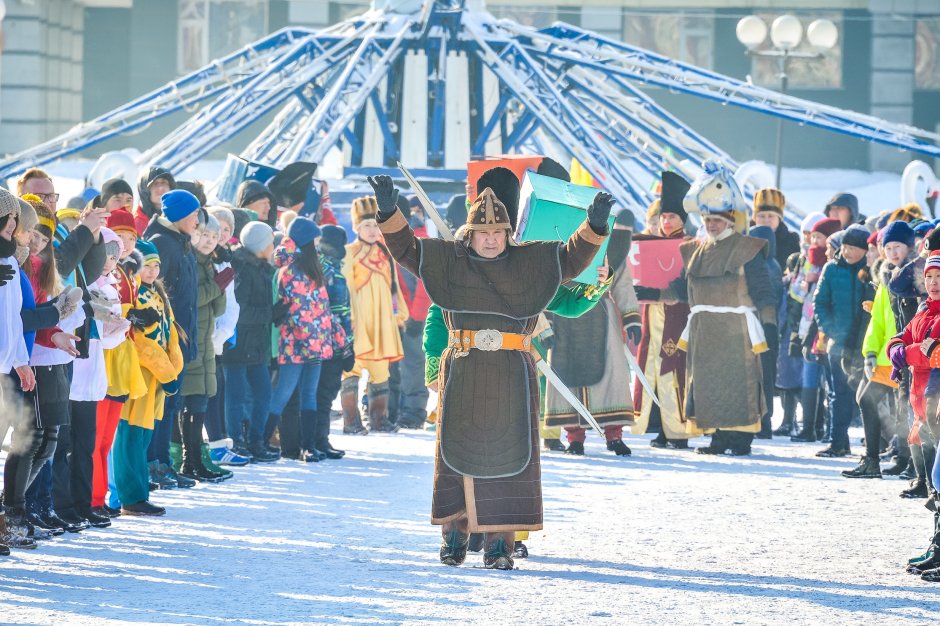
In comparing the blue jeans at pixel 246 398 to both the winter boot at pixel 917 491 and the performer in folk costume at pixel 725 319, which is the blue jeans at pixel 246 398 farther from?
the winter boot at pixel 917 491

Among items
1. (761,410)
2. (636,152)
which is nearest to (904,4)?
(636,152)

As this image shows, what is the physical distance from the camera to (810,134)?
38.5 m

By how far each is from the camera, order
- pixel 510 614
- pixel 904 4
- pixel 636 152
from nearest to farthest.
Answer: pixel 510 614
pixel 636 152
pixel 904 4

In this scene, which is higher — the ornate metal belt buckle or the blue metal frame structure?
the blue metal frame structure

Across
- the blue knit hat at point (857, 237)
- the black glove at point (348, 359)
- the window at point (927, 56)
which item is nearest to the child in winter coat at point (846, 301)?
the blue knit hat at point (857, 237)

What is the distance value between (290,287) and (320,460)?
1066 millimetres

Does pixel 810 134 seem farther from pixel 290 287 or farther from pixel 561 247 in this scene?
pixel 561 247

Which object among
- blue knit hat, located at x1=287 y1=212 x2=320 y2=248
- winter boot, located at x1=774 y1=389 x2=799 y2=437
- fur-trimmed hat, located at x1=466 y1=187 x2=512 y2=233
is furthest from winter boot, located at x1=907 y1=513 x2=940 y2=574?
winter boot, located at x1=774 y1=389 x2=799 y2=437

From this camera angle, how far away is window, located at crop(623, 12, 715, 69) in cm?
3903

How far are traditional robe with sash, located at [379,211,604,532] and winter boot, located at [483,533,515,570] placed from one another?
9 cm

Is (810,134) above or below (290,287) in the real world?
above

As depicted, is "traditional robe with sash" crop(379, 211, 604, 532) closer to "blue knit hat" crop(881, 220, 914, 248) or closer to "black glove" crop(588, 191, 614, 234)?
"black glove" crop(588, 191, 614, 234)

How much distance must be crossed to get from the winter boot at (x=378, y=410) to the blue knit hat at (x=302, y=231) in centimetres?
226

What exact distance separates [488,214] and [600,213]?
1.51 feet
